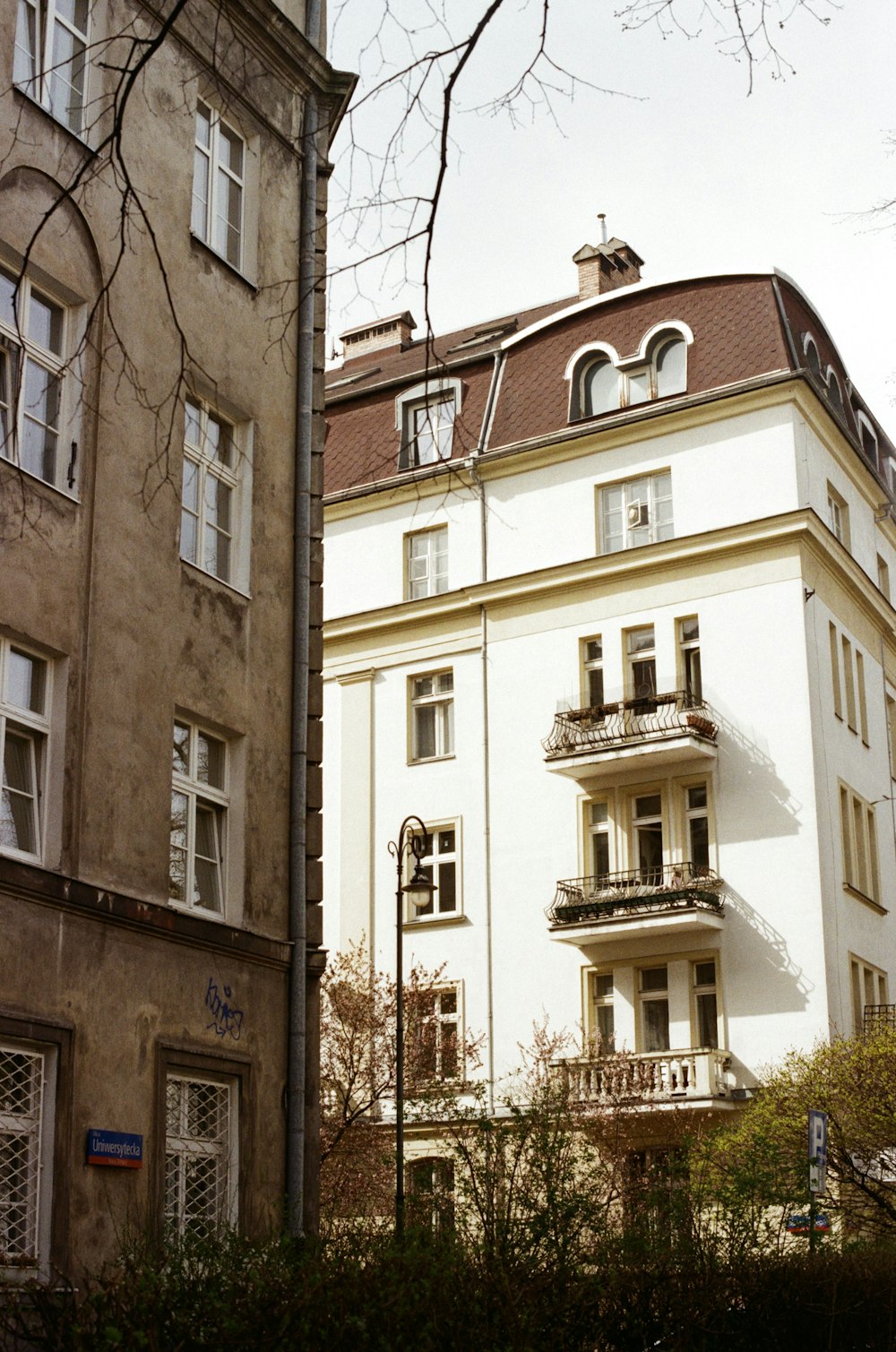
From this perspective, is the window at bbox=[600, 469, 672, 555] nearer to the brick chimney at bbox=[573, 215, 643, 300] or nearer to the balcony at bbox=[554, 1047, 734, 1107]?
the brick chimney at bbox=[573, 215, 643, 300]

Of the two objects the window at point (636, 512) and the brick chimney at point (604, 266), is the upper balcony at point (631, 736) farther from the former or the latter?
the brick chimney at point (604, 266)

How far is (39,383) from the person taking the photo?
52.0ft

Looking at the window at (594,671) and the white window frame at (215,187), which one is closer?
the white window frame at (215,187)

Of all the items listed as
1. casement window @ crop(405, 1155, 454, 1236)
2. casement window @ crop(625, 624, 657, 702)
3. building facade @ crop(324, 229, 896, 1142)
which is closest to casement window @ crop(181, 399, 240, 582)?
casement window @ crop(405, 1155, 454, 1236)

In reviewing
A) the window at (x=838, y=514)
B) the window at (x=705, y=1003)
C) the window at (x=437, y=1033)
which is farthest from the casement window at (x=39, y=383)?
the window at (x=838, y=514)

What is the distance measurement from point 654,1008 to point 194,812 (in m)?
20.5

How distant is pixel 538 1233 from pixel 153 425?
31.8ft

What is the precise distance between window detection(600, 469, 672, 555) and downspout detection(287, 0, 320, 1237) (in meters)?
18.9

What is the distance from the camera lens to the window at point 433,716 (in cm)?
4047

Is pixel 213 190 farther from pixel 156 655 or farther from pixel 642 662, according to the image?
pixel 642 662

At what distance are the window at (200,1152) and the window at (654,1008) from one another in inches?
779

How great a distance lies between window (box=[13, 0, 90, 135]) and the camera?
15.9m

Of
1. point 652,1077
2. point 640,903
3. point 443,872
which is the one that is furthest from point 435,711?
point 652,1077

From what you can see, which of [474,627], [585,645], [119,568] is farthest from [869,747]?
[119,568]
